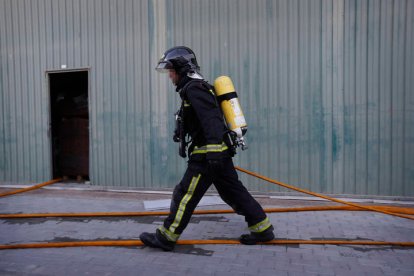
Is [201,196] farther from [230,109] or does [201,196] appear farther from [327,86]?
[327,86]

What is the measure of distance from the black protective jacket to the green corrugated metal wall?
2.55 meters

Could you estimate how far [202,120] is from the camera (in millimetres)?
3678

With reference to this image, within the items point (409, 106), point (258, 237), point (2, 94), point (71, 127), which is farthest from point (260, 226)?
point (2, 94)

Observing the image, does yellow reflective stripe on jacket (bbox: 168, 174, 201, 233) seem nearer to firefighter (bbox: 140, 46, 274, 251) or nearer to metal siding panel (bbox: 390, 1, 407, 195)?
A: firefighter (bbox: 140, 46, 274, 251)

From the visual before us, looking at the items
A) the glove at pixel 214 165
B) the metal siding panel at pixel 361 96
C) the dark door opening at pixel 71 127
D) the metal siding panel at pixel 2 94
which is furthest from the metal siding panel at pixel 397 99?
the metal siding panel at pixel 2 94

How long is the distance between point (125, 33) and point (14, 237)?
13.2 feet

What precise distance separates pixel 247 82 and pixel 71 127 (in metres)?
3.96

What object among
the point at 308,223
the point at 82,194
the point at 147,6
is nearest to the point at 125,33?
the point at 147,6

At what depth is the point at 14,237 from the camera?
4.41 meters

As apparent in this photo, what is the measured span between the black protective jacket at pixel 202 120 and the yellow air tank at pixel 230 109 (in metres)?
0.09

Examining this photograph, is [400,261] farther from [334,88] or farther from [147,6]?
[147,6]

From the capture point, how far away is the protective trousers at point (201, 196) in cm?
379

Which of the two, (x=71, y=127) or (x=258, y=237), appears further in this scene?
(x=71, y=127)

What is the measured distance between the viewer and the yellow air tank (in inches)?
153
